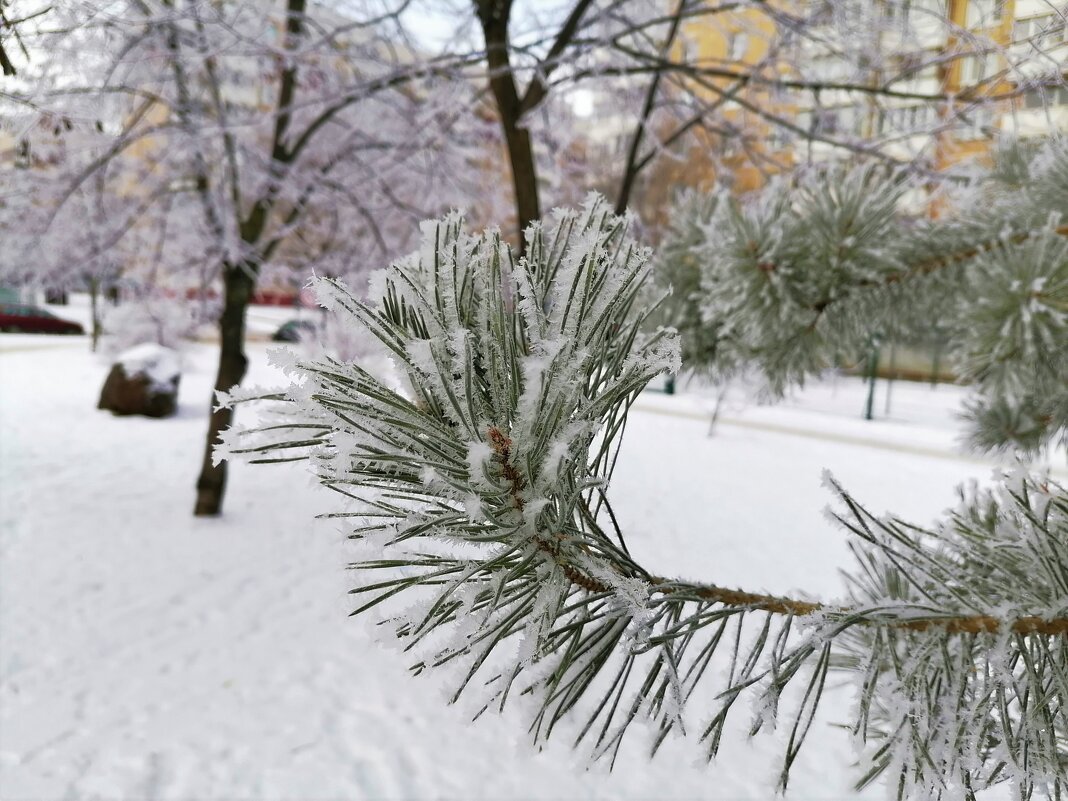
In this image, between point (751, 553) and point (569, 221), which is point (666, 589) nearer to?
point (569, 221)

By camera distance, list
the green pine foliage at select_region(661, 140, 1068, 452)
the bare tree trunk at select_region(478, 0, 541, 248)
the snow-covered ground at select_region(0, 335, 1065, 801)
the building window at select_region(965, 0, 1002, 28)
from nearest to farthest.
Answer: the building window at select_region(965, 0, 1002, 28) → the green pine foliage at select_region(661, 140, 1068, 452) → the snow-covered ground at select_region(0, 335, 1065, 801) → the bare tree trunk at select_region(478, 0, 541, 248)

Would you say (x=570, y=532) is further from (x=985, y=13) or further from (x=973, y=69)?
(x=973, y=69)

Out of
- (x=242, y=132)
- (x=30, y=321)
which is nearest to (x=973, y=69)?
(x=242, y=132)

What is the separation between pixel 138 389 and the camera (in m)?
8.23

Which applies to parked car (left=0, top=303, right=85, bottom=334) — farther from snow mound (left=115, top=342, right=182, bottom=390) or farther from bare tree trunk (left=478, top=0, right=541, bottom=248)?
bare tree trunk (left=478, top=0, right=541, bottom=248)

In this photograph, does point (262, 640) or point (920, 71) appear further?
point (920, 71)

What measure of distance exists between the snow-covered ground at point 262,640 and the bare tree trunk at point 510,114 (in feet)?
4.79

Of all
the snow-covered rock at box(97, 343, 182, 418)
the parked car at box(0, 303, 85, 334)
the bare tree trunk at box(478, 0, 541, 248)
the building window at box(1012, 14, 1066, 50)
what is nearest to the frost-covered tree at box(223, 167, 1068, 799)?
the building window at box(1012, 14, 1066, 50)

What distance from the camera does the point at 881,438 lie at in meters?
9.25

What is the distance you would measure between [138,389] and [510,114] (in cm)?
751

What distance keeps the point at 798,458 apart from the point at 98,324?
14.8 metres

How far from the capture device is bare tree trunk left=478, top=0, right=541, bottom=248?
9.29ft

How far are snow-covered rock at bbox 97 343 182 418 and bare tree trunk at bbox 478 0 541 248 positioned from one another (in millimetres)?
7421

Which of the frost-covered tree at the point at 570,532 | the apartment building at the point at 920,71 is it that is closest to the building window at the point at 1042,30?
the apartment building at the point at 920,71
